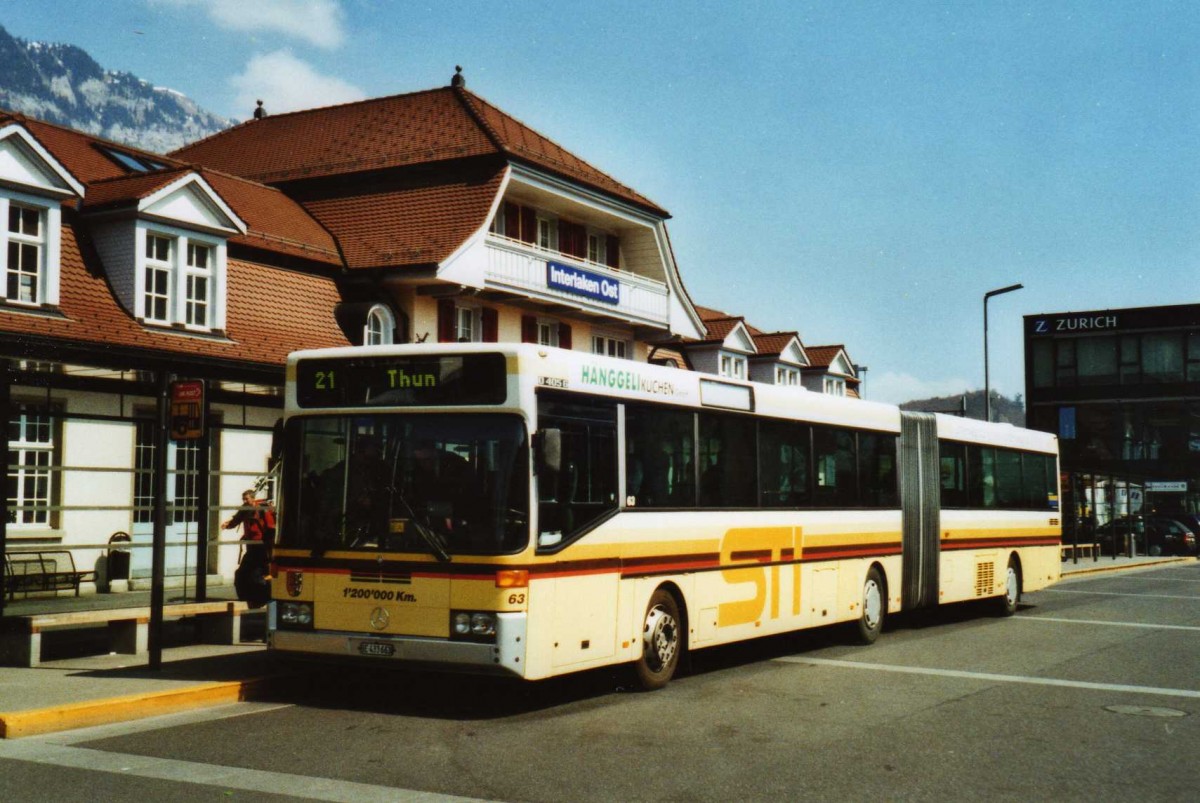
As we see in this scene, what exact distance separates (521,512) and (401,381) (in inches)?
59.8

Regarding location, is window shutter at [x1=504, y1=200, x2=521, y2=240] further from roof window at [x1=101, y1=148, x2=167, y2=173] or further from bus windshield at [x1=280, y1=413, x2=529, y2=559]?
bus windshield at [x1=280, y1=413, x2=529, y2=559]

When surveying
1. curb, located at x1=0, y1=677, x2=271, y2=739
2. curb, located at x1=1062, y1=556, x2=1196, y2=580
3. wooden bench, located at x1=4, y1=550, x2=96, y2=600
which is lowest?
curb, located at x1=1062, y1=556, x2=1196, y2=580

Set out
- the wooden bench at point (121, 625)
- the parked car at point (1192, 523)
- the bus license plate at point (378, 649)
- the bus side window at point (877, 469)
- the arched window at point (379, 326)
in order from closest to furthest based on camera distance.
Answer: the bus license plate at point (378, 649) < the wooden bench at point (121, 625) < the bus side window at point (877, 469) < the arched window at point (379, 326) < the parked car at point (1192, 523)

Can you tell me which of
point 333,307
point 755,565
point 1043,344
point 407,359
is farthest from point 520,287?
point 1043,344

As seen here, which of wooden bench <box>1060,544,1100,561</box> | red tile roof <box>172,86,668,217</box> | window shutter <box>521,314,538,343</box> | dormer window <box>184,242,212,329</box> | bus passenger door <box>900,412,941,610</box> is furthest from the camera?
wooden bench <box>1060,544,1100,561</box>

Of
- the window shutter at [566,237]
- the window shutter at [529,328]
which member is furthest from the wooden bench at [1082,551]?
the window shutter at [529,328]

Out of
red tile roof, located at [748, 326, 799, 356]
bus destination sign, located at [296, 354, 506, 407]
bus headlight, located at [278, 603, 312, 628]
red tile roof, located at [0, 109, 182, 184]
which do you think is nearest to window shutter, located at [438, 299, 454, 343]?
red tile roof, located at [0, 109, 182, 184]

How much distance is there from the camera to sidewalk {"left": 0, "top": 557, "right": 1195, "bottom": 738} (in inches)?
384

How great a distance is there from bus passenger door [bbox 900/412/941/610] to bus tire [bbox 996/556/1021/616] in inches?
126

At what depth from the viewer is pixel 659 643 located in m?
12.1

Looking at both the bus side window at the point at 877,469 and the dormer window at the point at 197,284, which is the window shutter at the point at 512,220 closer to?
the dormer window at the point at 197,284

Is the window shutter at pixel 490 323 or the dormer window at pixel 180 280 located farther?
the window shutter at pixel 490 323

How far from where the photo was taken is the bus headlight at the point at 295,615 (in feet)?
35.6

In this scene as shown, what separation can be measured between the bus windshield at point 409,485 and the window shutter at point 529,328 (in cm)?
2225
